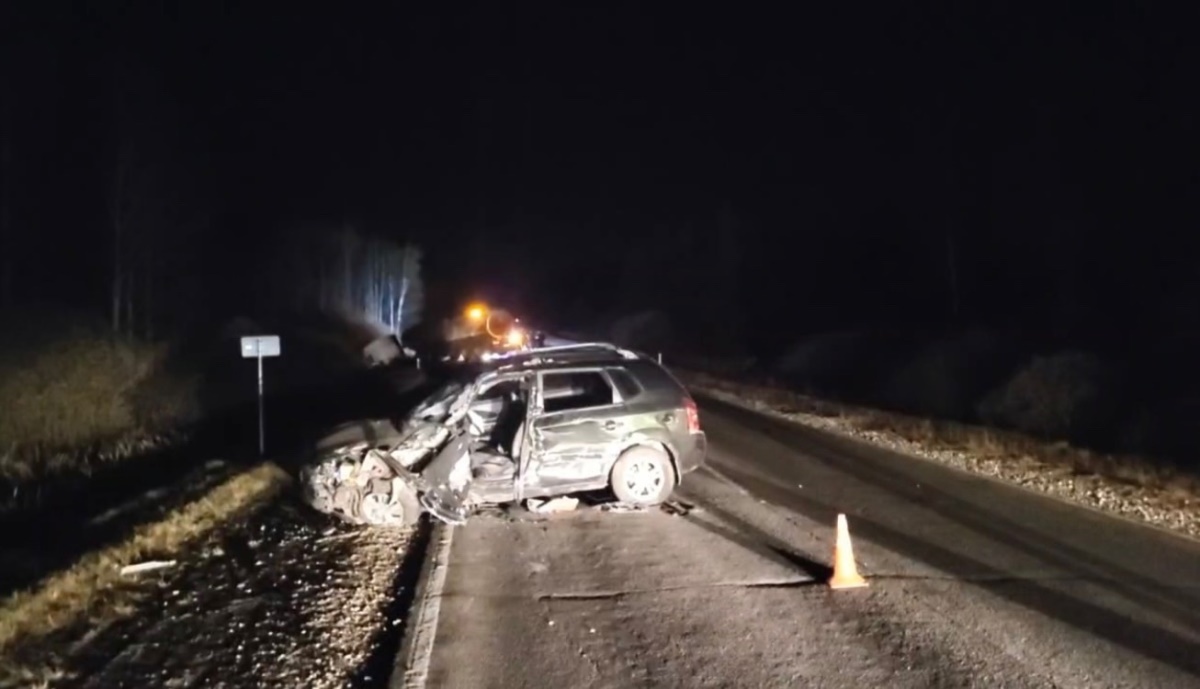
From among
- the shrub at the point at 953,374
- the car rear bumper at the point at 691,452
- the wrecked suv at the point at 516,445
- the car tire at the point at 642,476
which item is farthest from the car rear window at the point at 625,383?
the shrub at the point at 953,374

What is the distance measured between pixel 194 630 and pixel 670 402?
6133 millimetres

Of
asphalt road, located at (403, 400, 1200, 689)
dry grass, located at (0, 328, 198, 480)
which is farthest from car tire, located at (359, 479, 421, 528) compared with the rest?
dry grass, located at (0, 328, 198, 480)

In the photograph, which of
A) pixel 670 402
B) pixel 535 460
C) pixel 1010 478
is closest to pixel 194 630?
pixel 535 460

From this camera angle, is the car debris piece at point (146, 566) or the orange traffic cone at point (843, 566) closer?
the orange traffic cone at point (843, 566)

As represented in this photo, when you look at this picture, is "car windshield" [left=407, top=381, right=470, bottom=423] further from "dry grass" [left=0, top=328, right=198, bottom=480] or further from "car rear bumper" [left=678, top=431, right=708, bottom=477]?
"dry grass" [left=0, top=328, right=198, bottom=480]

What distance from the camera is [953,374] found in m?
31.2

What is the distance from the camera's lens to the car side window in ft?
42.6

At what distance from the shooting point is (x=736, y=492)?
1420 centimetres

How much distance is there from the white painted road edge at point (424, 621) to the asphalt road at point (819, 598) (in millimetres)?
94

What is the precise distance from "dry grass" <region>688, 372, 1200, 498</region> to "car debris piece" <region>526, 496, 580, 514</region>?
728 centimetres

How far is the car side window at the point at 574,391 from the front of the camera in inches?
511

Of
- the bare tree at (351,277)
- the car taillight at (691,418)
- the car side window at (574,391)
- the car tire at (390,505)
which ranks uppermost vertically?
the bare tree at (351,277)

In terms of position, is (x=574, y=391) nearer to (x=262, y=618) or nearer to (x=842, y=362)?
(x=262, y=618)

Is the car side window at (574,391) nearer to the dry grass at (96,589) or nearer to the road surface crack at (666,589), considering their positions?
the road surface crack at (666,589)
